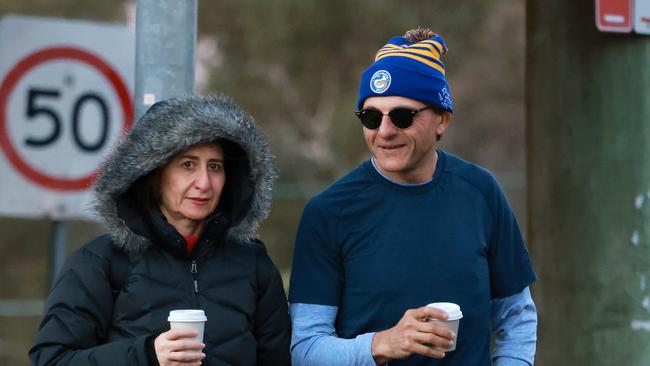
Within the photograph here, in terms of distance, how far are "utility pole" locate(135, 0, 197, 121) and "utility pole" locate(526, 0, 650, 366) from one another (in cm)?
204

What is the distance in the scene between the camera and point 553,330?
17.6ft

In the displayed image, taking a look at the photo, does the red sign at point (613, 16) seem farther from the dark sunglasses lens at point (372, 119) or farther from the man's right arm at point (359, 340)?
the man's right arm at point (359, 340)

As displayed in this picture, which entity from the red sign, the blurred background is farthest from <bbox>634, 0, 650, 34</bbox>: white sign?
the blurred background

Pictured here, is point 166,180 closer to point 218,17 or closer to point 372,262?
point 372,262

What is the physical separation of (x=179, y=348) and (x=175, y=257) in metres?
0.39

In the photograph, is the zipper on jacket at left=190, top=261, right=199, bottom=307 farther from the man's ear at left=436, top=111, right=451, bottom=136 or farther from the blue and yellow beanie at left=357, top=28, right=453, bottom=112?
the man's ear at left=436, top=111, right=451, bottom=136

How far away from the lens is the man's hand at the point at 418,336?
10.6 ft

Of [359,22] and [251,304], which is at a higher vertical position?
[359,22]

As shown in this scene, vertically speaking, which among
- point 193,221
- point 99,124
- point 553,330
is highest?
point 99,124

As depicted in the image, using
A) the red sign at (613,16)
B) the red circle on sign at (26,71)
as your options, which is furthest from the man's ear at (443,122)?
the red sign at (613,16)

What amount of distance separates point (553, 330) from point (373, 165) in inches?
79.3

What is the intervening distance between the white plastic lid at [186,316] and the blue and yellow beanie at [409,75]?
81 cm

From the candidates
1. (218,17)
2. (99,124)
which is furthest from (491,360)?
(218,17)

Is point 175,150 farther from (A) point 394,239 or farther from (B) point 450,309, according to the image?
(B) point 450,309
